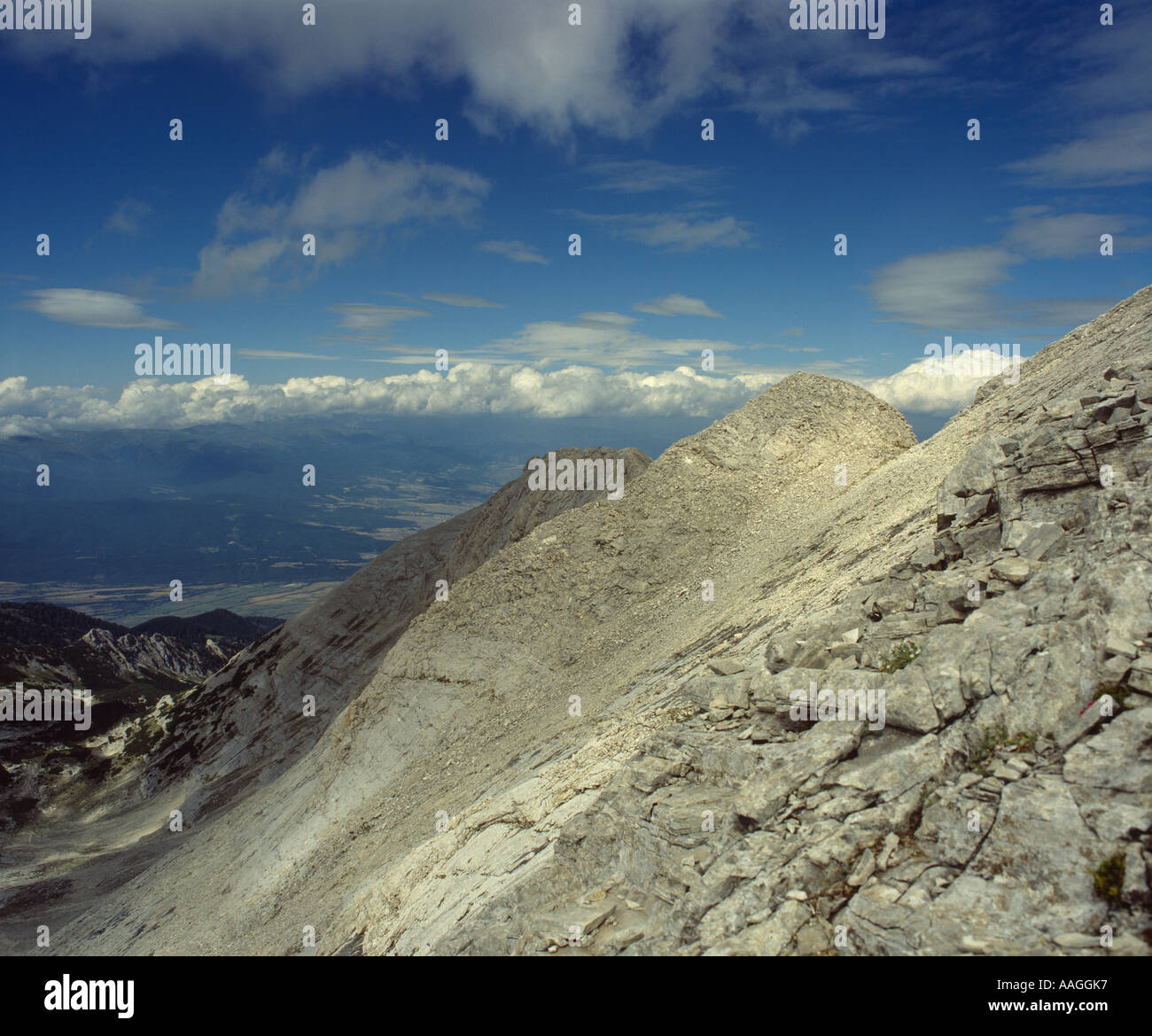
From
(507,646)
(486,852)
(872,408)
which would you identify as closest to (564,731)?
(486,852)

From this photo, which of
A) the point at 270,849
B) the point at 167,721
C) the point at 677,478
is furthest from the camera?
the point at 167,721

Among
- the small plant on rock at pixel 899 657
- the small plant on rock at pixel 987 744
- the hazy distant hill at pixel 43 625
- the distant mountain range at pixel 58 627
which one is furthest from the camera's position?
the distant mountain range at pixel 58 627

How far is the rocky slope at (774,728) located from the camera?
922 centimetres

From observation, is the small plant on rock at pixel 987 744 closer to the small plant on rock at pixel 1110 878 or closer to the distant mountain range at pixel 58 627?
the small plant on rock at pixel 1110 878

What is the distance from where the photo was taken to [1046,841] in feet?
28.2

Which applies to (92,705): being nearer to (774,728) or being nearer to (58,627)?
(58,627)

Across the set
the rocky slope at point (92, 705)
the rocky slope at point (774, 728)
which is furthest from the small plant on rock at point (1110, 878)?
the rocky slope at point (92, 705)

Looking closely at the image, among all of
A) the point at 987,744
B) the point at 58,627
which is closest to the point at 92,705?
the point at 58,627

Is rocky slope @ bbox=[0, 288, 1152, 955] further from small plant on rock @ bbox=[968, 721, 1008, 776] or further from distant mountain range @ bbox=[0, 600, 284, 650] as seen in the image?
distant mountain range @ bbox=[0, 600, 284, 650]

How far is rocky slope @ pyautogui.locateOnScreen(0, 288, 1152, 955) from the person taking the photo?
363 inches

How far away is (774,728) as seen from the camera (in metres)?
13.0

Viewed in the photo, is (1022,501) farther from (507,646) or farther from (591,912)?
(507,646)

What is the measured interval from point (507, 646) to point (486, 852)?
15317 millimetres

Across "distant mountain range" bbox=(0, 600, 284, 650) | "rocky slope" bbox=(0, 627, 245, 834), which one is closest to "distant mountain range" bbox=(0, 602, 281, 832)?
"rocky slope" bbox=(0, 627, 245, 834)
